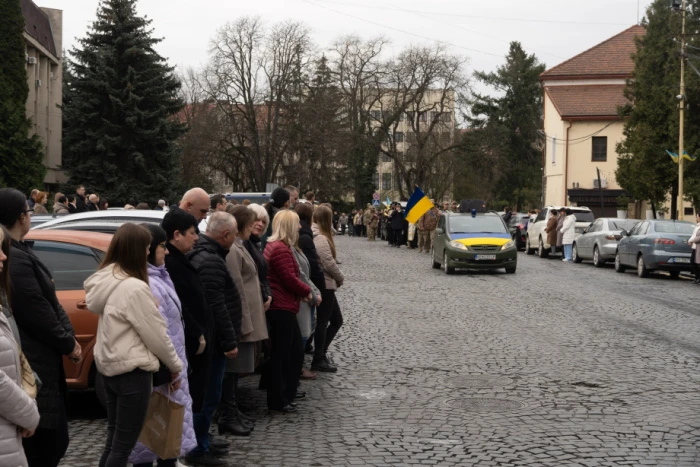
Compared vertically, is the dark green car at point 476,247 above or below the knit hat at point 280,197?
below

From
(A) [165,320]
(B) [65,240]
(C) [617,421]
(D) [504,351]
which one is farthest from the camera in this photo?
(D) [504,351]

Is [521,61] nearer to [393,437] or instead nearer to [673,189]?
[673,189]

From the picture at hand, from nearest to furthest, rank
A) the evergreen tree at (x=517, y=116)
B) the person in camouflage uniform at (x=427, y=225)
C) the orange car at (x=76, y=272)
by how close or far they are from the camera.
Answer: the orange car at (x=76, y=272), the person in camouflage uniform at (x=427, y=225), the evergreen tree at (x=517, y=116)

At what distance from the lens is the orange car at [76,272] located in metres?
7.87

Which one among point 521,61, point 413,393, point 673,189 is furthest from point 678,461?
point 521,61

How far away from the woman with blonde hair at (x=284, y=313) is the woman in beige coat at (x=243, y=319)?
0.63 m

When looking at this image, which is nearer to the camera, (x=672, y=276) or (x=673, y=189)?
(x=672, y=276)

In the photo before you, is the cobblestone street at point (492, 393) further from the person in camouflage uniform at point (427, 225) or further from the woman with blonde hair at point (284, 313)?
the person in camouflage uniform at point (427, 225)

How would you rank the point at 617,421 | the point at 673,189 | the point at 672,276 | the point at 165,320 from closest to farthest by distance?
the point at 165,320, the point at 617,421, the point at 672,276, the point at 673,189

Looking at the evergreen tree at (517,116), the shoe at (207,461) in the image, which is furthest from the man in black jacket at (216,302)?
the evergreen tree at (517,116)

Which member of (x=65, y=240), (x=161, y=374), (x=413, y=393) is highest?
(x=65, y=240)

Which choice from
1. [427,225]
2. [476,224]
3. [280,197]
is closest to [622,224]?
[476,224]

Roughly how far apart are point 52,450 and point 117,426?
0.45 meters

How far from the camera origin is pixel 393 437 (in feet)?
23.4
